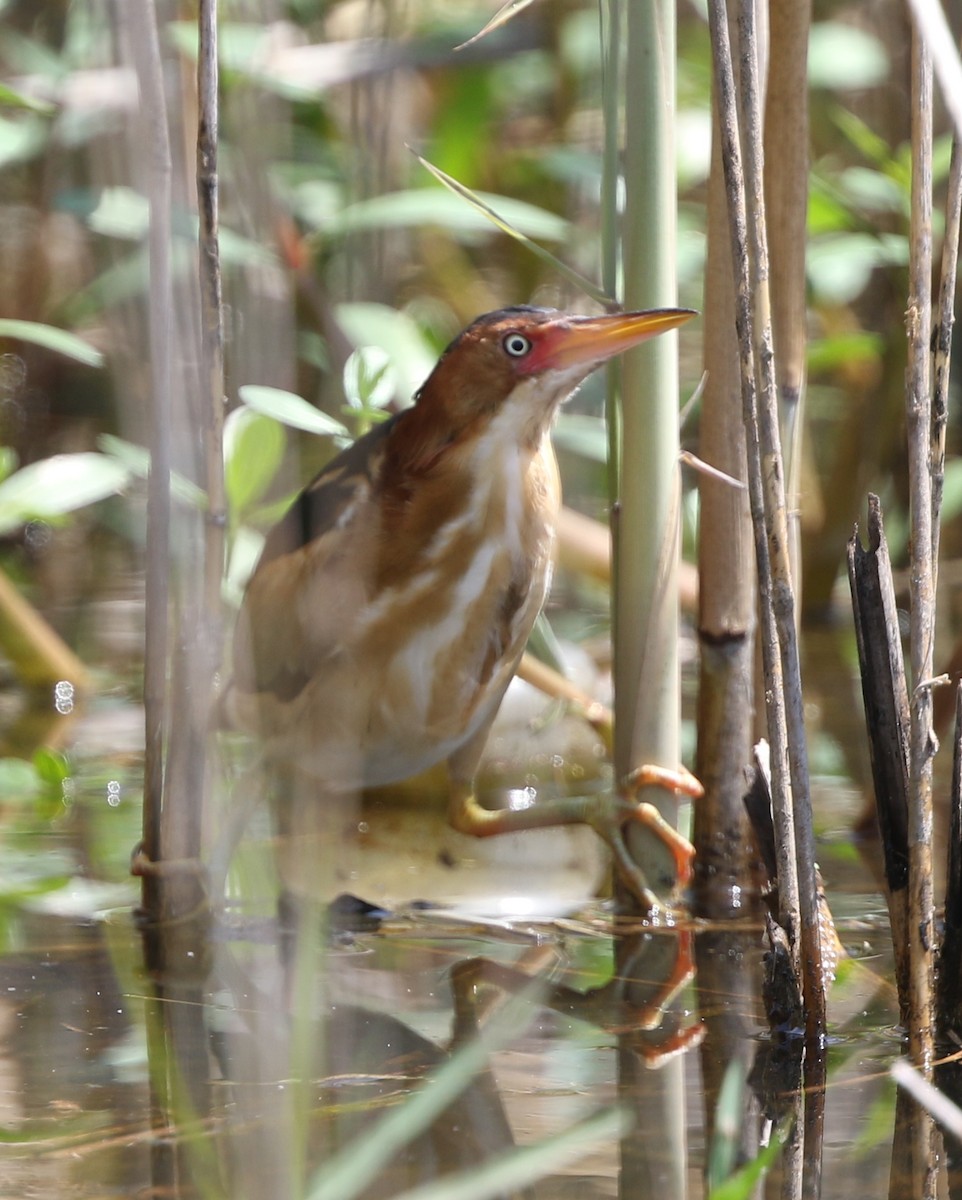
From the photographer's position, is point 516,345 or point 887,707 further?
point 516,345

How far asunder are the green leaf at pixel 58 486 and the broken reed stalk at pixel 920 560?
3.60ft

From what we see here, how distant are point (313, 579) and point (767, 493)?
0.65m

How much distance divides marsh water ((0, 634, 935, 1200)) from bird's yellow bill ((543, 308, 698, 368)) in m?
0.54

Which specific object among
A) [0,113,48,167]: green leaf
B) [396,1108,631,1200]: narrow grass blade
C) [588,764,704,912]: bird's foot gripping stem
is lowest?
[396,1108,631,1200]: narrow grass blade

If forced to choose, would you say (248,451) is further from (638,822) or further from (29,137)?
(29,137)

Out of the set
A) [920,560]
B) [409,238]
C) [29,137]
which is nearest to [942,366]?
[920,560]

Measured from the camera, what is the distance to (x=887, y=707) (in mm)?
1450

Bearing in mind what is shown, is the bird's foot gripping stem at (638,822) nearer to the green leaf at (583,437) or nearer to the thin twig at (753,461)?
the thin twig at (753,461)

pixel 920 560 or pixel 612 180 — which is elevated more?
pixel 612 180

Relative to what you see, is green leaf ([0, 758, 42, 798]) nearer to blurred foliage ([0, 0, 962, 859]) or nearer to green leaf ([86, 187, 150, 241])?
blurred foliage ([0, 0, 962, 859])

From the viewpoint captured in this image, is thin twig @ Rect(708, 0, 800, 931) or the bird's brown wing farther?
the bird's brown wing

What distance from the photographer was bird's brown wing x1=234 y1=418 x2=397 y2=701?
1.86 metres

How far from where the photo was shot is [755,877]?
1.84m

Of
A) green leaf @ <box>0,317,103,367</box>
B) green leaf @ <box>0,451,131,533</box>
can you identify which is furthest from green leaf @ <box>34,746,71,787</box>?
green leaf @ <box>0,317,103,367</box>
